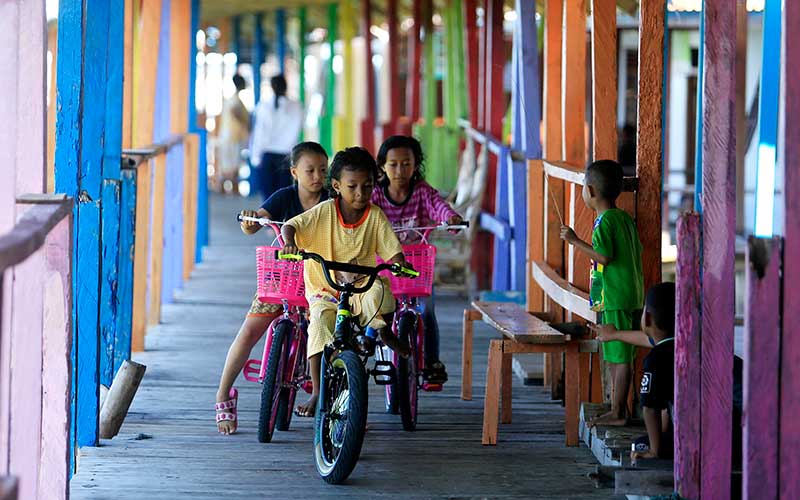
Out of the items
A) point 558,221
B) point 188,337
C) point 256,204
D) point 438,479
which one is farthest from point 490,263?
point 256,204

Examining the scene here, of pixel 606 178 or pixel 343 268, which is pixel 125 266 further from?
pixel 606 178

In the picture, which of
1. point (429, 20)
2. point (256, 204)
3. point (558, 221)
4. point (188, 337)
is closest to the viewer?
point (558, 221)

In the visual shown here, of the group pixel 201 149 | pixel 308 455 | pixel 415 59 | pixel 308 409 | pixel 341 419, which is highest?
pixel 415 59

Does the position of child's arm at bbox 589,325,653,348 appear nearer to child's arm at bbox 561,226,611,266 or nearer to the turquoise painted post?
child's arm at bbox 561,226,611,266

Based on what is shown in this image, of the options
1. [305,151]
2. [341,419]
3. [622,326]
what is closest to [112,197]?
[305,151]

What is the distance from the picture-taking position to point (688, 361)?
434 centimetres

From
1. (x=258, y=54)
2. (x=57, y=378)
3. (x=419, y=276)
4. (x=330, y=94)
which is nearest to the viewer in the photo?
(x=57, y=378)

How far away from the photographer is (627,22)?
53.7ft

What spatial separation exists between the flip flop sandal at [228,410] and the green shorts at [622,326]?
1.68 metres

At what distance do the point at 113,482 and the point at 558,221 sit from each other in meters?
2.90

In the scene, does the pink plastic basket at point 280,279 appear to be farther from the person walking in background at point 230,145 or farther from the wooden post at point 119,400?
the person walking in background at point 230,145

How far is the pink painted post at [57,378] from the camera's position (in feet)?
13.9

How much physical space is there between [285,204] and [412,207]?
29.5 inches

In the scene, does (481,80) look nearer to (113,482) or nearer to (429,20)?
(429,20)
